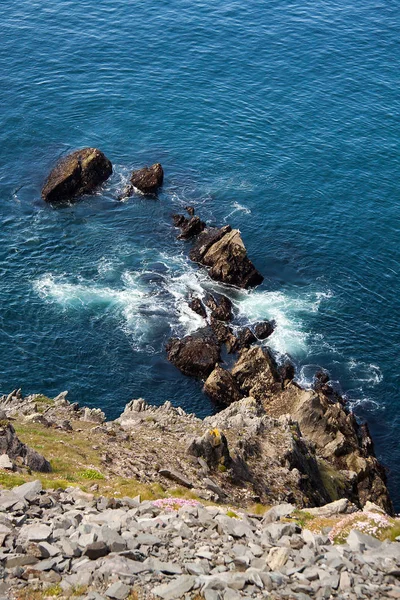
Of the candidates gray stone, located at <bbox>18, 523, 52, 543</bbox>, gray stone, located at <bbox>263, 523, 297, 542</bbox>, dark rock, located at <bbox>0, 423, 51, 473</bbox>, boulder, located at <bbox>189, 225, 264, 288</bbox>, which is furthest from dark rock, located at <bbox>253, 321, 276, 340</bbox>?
gray stone, located at <bbox>18, 523, 52, 543</bbox>

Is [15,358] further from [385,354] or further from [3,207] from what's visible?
[385,354]

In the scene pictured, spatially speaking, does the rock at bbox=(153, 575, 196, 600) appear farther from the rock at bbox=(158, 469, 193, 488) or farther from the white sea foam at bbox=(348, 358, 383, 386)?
the white sea foam at bbox=(348, 358, 383, 386)

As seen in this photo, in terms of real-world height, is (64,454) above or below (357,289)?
above

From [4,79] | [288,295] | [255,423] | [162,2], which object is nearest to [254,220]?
[288,295]

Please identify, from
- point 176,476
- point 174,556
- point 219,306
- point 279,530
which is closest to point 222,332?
point 219,306

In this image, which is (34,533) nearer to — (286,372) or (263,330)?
(286,372)

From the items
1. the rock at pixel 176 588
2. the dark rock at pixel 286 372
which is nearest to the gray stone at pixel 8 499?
the rock at pixel 176 588
